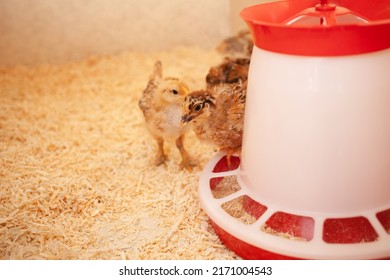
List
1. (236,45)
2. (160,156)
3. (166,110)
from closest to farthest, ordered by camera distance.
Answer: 1. (166,110)
2. (160,156)
3. (236,45)

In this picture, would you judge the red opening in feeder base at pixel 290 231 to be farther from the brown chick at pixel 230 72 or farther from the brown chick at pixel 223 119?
the brown chick at pixel 230 72

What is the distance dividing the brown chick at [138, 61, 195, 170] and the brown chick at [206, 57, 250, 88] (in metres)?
0.23

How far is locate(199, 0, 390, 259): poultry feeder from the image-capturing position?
125 centimetres

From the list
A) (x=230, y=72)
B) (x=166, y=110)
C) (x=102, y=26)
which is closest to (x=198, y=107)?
(x=166, y=110)

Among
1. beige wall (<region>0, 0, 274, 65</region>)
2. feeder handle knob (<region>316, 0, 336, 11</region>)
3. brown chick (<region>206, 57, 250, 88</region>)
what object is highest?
feeder handle knob (<region>316, 0, 336, 11</region>)

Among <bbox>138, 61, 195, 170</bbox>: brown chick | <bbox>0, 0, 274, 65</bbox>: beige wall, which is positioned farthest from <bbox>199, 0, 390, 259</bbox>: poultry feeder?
<bbox>0, 0, 274, 65</bbox>: beige wall

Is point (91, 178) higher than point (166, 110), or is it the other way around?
point (166, 110)

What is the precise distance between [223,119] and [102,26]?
2005 millimetres

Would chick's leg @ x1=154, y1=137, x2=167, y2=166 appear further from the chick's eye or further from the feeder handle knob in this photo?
the feeder handle knob

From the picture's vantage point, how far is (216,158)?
184cm

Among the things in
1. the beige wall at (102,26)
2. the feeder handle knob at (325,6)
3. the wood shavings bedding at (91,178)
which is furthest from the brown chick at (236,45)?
the feeder handle knob at (325,6)

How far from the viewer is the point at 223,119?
5.95 feet

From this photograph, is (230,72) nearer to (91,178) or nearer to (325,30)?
(91,178)

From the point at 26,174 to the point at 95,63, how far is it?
5.41ft
